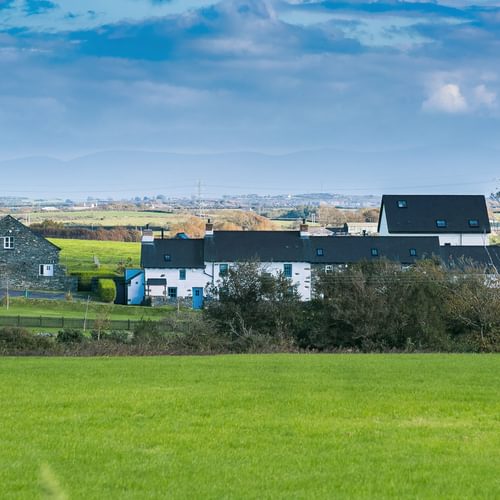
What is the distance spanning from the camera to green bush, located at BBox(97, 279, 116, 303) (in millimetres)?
65562

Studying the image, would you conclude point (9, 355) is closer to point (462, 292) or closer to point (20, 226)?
point (462, 292)

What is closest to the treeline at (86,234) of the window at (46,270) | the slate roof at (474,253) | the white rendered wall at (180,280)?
the window at (46,270)

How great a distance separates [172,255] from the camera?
68125mm

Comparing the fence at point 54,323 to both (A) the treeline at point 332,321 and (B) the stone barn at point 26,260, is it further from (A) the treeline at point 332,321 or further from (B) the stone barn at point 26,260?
(B) the stone barn at point 26,260

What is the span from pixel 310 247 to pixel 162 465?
60.2 metres

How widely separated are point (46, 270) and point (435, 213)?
37758 mm

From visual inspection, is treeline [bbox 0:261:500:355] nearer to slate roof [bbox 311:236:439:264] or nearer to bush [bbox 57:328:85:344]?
bush [bbox 57:328:85:344]

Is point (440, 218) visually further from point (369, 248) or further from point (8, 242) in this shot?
point (8, 242)

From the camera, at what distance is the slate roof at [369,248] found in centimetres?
6962

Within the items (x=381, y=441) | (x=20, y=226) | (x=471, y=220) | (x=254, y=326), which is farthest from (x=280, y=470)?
(x=471, y=220)

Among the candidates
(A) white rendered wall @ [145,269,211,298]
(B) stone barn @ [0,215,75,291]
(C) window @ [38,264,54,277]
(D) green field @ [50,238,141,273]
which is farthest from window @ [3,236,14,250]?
(A) white rendered wall @ [145,269,211,298]

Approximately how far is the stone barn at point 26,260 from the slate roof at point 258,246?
13002mm

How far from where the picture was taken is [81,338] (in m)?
31.6

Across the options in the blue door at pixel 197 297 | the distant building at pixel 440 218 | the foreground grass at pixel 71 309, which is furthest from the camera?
the distant building at pixel 440 218
